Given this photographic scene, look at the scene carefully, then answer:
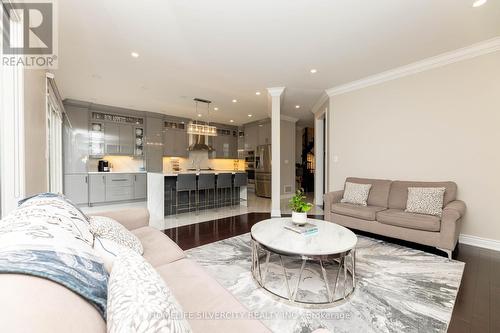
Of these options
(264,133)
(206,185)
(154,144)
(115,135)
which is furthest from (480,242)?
(115,135)

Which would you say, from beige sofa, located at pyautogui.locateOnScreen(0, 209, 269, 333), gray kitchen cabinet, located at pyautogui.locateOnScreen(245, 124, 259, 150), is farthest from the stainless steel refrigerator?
beige sofa, located at pyautogui.locateOnScreen(0, 209, 269, 333)

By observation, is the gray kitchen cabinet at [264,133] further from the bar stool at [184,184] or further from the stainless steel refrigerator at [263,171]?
the bar stool at [184,184]

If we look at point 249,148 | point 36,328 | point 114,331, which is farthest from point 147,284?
point 249,148

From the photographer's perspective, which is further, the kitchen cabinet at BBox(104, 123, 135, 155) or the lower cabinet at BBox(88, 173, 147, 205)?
the kitchen cabinet at BBox(104, 123, 135, 155)

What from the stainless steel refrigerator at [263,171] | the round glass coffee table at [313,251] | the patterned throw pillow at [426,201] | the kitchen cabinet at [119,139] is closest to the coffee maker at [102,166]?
the kitchen cabinet at [119,139]

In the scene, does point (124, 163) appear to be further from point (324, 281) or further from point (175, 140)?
point (324, 281)

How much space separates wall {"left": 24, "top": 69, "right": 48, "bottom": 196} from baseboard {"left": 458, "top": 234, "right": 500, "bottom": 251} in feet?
17.9

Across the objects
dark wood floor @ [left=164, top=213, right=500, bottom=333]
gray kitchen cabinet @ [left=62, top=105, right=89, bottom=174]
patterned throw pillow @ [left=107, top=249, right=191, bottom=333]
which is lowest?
dark wood floor @ [left=164, top=213, right=500, bottom=333]

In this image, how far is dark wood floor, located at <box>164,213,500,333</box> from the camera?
1.63 m

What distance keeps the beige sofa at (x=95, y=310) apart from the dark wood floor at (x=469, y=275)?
135 centimetres

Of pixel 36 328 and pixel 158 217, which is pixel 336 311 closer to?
pixel 36 328

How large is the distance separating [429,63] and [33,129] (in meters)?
5.45

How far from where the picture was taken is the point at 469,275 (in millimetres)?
2279

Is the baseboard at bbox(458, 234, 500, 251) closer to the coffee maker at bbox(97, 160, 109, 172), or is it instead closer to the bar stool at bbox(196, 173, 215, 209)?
the bar stool at bbox(196, 173, 215, 209)
